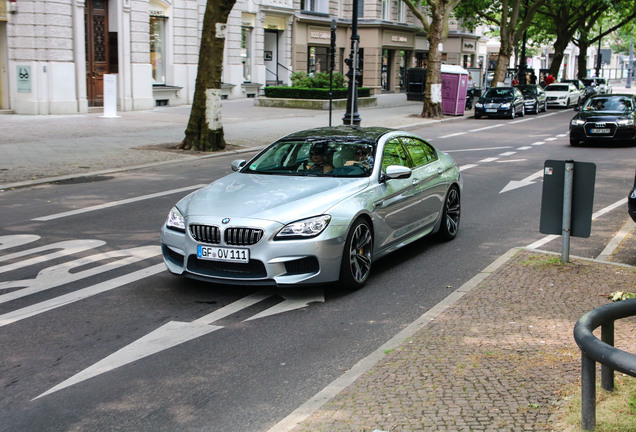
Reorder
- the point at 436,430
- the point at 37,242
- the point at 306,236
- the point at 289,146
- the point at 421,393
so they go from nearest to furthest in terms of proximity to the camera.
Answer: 1. the point at 436,430
2. the point at 421,393
3. the point at 306,236
4. the point at 289,146
5. the point at 37,242

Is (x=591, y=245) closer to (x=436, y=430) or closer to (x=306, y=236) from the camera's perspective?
(x=306, y=236)

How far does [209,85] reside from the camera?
19.1 meters

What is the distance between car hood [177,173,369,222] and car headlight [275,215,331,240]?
0.06 m

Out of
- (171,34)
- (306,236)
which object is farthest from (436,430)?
(171,34)

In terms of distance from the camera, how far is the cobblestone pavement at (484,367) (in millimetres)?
4367

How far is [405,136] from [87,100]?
22.4m

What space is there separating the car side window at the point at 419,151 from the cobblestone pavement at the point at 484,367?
2.35m

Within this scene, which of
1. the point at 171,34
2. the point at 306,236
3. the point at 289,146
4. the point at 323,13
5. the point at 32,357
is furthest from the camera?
the point at 323,13

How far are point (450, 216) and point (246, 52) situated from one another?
107 feet

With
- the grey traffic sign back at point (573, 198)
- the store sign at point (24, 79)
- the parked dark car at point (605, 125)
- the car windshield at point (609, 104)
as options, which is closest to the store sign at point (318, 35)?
the store sign at point (24, 79)

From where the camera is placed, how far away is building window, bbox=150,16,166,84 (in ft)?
111

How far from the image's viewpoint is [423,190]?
9102 millimetres

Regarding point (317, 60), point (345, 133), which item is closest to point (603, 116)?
point (345, 133)

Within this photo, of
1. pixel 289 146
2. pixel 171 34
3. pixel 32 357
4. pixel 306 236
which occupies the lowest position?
pixel 32 357
